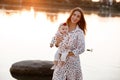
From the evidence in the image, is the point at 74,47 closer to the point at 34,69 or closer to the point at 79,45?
the point at 79,45

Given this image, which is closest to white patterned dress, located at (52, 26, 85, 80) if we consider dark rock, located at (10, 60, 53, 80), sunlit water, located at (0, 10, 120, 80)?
dark rock, located at (10, 60, 53, 80)

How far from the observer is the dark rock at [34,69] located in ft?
34.5

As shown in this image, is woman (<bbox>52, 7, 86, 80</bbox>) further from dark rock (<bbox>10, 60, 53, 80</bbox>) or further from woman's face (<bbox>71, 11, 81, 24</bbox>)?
dark rock (<bbox>10, 60, 53, 80</bbox>)

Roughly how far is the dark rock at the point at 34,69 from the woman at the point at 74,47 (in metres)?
2.57

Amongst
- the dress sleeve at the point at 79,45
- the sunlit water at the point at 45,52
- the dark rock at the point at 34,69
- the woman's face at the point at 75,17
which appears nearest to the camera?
the dress sleeve at the point at 79,45

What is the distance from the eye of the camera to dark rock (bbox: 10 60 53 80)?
10516 millimetres

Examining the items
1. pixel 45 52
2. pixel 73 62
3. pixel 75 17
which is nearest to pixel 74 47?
pixel 73 62

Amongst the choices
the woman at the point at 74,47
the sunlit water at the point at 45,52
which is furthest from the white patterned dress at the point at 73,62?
the sunlit water at the point at 45,52

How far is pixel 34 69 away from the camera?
10.6 meters

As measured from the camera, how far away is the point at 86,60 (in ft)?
53.8

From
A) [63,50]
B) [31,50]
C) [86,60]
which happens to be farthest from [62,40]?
[31,50]

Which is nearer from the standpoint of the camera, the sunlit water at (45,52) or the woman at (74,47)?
the woman at (74,47)

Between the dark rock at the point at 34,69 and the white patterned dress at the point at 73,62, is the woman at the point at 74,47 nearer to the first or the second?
the white patterned dress at the point at 73,62

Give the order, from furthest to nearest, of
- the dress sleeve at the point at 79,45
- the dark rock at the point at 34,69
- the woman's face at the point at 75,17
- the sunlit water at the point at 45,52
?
the sunlit water at the point at 45,52, the dark rock at the point at 34,69, the woman's face at the point at 75,17, the dress sleeve at the point at 79,45
